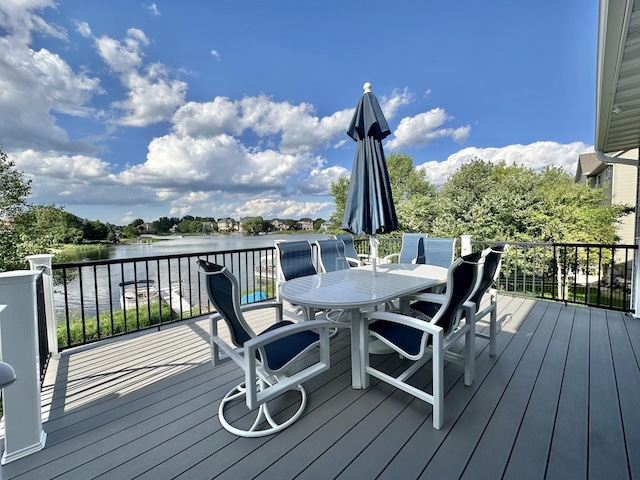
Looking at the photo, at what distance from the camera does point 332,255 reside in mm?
4410

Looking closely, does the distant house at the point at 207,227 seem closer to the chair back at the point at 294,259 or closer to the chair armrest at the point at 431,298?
the chair back at the point at 294,259

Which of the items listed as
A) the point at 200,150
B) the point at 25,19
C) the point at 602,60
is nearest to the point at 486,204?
the point at 602,60

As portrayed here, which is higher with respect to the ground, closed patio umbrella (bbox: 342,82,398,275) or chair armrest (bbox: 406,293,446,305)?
closed patio umbrella (bbox: 342,82,398,275)

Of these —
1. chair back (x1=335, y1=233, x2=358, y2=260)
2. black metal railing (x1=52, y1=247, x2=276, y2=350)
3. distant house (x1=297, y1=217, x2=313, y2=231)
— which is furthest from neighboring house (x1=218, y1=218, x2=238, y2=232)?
chair back (x1=335, y1=233, x2=358, y2=260)

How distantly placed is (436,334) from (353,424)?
32.2 inches

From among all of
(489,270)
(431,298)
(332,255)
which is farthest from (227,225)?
(489,270)

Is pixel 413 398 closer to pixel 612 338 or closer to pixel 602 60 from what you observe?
pixel 612 338

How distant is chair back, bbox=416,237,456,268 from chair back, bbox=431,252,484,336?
7.39 feet

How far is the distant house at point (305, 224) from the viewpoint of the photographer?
10614mm

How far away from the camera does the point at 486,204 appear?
387 inches

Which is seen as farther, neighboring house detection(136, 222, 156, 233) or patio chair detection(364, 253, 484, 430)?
neighboring house detection(136, 222, 156, 233)

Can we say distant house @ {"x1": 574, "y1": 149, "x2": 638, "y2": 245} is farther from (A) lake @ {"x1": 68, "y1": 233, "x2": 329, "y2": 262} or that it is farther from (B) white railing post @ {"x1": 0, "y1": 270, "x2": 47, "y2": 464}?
(B) white railing post @ {"x1": 0, "y1": 270, "x2": 47, "y2": 464}

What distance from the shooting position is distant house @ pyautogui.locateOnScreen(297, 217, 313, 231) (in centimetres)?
1061

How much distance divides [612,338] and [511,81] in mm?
12199
